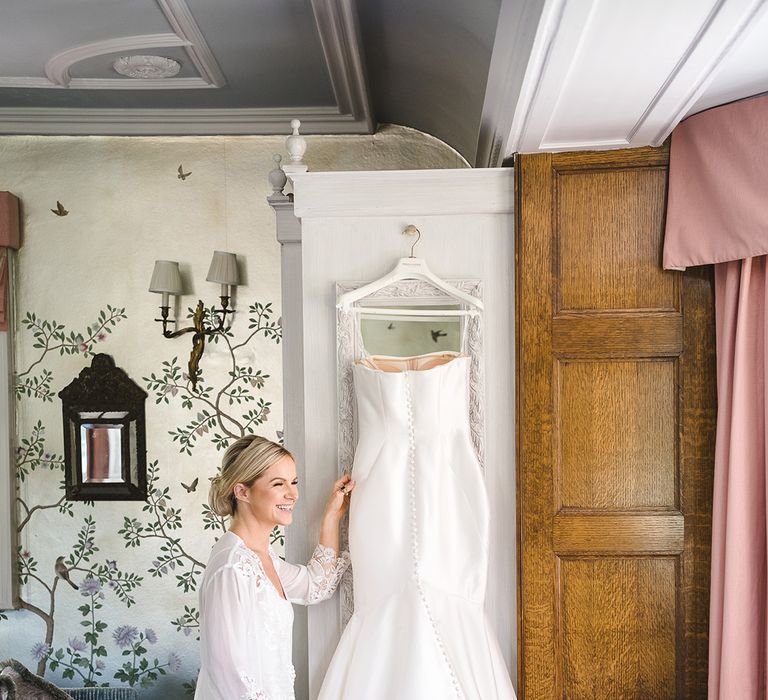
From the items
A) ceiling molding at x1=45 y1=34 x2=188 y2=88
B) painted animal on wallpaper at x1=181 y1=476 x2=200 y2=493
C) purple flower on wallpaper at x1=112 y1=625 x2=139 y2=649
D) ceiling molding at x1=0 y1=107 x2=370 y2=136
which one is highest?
ceiling molding at x1=45 y1=34 x2=188 y2=88

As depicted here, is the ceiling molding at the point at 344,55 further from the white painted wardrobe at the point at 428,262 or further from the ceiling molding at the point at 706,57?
the ceiling molding at the point at 706,57

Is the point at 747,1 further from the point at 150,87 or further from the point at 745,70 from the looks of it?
the point at 150,87

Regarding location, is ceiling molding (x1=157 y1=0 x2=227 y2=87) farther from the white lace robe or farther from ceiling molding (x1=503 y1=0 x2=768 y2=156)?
the white lace robe

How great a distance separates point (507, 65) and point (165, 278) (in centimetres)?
210

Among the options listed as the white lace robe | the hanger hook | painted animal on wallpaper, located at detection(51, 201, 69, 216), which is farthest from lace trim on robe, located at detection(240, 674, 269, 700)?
painted animal on wallpaper, located at detection(51, 201, 69, 216)

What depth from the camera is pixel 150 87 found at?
292 cm

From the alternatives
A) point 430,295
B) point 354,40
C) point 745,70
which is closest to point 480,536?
point 430,295

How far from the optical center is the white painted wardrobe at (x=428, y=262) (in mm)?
1911

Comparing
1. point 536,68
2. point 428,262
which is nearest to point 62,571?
point 428,262

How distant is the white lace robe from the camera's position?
5.13 ft

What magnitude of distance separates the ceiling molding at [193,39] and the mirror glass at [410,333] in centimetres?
117

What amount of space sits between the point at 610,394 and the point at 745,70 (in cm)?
82

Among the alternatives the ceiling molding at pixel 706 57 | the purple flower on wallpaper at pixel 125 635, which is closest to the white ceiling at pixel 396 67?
the ceiling molding at pixel 706 57

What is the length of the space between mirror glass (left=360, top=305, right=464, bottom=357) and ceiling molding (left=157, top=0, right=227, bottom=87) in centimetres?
117
